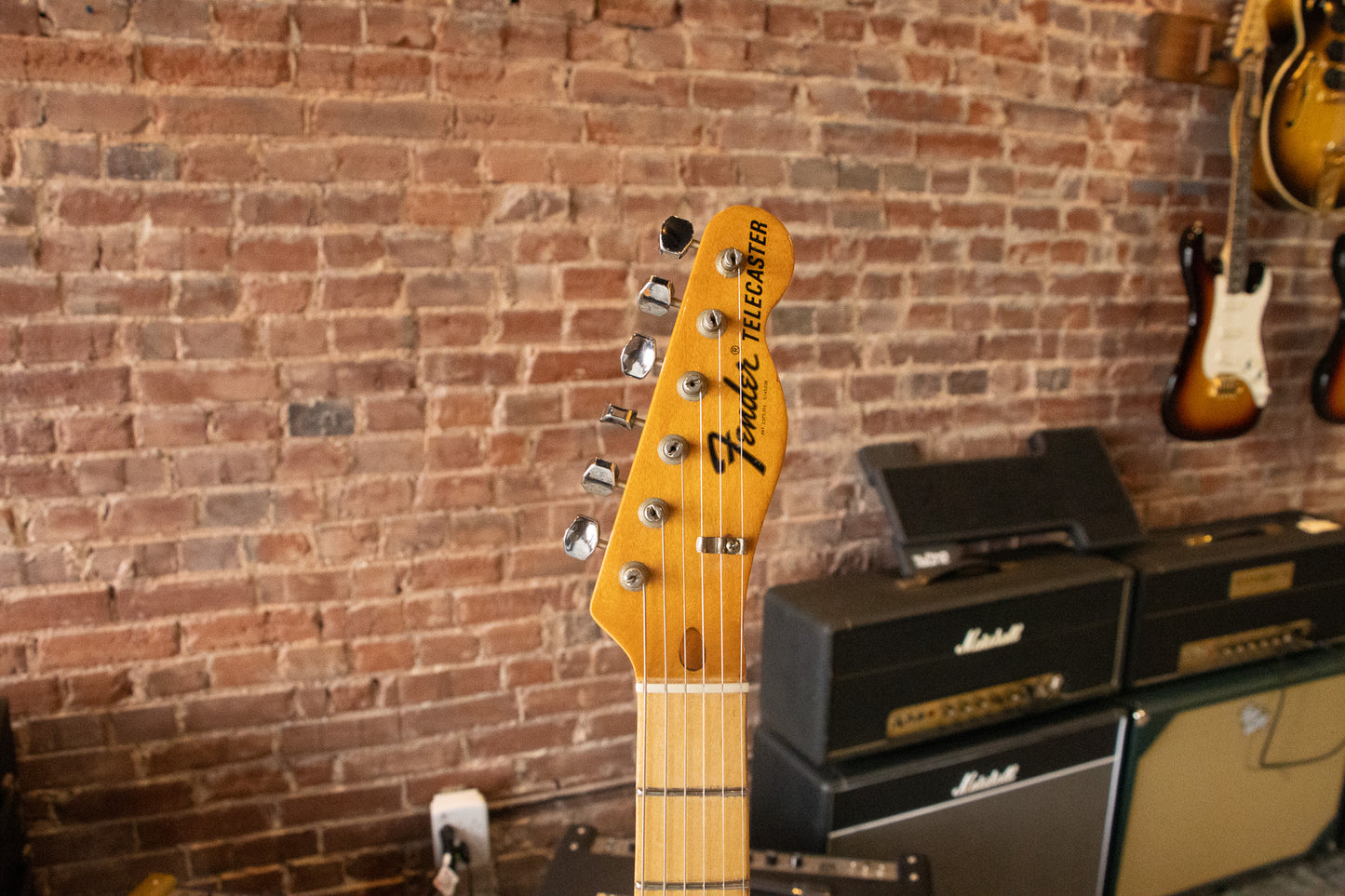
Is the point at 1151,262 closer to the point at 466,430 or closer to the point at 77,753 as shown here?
the point at 466,430

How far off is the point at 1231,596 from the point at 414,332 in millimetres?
1639

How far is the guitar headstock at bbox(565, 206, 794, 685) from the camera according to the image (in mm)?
917

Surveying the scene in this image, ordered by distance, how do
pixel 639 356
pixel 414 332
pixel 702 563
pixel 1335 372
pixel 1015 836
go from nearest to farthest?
pixel 639 356 < pixel 702 563 < pixel 414 332 < pixel 1015 836 < pixel 1335 372

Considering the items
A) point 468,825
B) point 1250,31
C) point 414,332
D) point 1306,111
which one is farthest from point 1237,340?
point 468,825

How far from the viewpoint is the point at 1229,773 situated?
1.75 m

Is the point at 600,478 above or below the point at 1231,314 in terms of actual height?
below

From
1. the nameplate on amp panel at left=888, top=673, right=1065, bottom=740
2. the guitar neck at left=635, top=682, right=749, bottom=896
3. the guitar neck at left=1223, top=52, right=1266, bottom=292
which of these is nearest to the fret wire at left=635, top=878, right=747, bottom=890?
the guitar neck at left=635, top=682, right=749, bottom=896

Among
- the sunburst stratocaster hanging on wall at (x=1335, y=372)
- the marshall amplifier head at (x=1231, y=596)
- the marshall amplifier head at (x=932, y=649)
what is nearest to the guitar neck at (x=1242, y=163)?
the sunburst stratocaster hanging on wall at (x=1335, y=372)

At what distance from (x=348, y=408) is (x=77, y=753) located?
2.30ft

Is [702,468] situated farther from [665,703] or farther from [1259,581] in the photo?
[1259,581]

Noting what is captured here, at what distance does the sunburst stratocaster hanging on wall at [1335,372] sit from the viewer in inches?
76.7

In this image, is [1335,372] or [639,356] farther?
[1335,372]

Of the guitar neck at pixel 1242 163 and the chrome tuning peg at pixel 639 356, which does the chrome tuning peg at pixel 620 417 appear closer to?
the chrome tuning peg at pixel 639 356

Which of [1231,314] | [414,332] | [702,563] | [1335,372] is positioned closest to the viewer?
[702,563]
